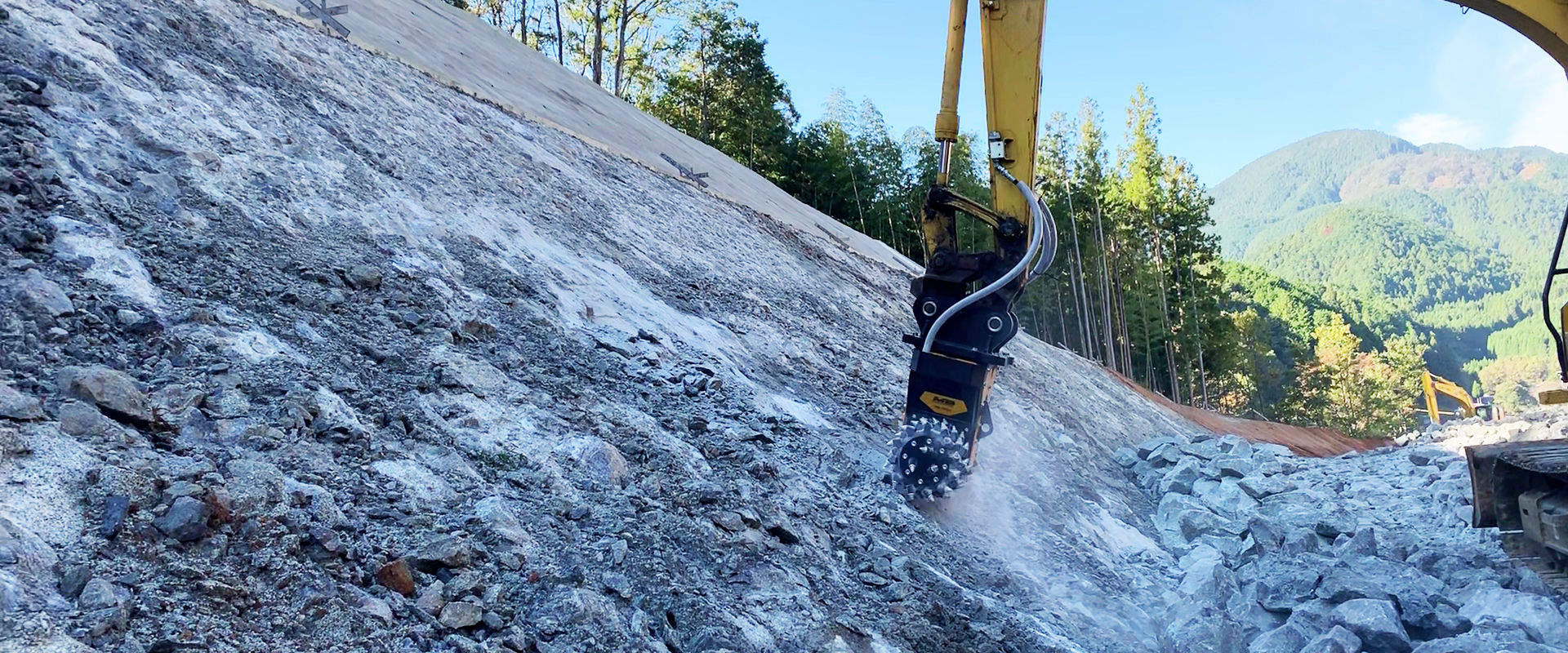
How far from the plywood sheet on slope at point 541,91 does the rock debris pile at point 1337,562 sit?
6.38 metres

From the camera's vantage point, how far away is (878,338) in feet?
26.9

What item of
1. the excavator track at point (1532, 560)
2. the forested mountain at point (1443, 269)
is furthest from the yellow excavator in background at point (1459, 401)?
the forested mountain at point (1443, 269)

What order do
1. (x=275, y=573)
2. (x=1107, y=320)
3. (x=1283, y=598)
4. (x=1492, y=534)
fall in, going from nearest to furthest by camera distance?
1. (x=275, y=573)
2. (x=1283, y=598)
3. (x=1492, y=534)
4. (x=1107, y=320)

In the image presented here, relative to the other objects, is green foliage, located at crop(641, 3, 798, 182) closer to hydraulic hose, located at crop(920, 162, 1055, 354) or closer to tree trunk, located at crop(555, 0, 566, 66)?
tree trunk, located at crop(555, 0, 566, 66)

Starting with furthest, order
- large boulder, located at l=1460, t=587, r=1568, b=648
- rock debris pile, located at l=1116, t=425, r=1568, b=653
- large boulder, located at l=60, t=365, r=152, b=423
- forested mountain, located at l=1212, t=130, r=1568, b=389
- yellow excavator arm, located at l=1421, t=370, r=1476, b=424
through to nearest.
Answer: forested mountain, located at l=1212, t=130, r=1568, b=389, yellow excavator arm, located at l=1421, t=370, r=1476, b=424, large boulder, located at l=1460, t=587, r=1568, b=648, rock debris pile, located at l=1116, t=425, r=1568, b=653, large boulder, located at l=60, t=365, r=152, b=423

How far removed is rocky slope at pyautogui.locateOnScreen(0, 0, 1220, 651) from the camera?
2318 millimetres

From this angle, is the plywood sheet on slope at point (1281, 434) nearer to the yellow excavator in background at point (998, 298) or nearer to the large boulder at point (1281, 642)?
the yellow excavator in background at point (998, 298)

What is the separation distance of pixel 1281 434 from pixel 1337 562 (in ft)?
47.2

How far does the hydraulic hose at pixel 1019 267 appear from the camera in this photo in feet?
14.5

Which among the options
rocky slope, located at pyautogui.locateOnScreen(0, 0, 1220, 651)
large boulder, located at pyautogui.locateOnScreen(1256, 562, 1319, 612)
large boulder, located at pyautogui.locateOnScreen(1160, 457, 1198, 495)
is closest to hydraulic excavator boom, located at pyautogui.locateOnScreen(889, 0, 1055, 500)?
rocky slope, located at pyautogui.locateOnScreen(0, 0, 1220, 651)

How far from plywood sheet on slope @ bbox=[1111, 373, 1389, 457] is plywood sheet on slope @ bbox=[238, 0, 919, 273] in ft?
20.0

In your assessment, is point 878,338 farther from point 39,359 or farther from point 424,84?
point 39,359

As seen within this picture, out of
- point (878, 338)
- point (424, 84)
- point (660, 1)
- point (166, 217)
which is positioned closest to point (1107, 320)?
point (660, 1)

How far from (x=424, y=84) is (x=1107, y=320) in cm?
2334
